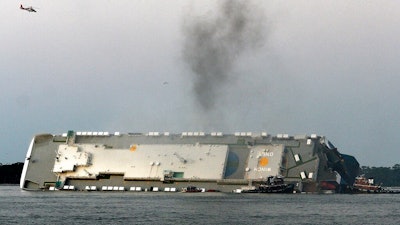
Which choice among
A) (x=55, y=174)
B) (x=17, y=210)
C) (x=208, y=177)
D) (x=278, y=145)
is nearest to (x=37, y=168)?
(x=55, y=174)

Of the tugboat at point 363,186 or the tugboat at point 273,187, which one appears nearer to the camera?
the tugboat at point 273,187

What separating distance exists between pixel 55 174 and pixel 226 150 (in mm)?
28171

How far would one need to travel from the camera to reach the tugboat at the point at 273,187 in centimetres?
10325

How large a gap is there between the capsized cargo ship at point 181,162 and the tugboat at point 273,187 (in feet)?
3.45

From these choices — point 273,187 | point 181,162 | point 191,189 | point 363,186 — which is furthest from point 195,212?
point 363,186

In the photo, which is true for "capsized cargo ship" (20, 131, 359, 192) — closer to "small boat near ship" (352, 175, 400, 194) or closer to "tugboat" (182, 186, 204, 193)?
"tugboat" (182, 186, 204, 193)

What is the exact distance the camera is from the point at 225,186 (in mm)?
107062

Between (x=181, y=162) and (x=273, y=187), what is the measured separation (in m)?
14.7

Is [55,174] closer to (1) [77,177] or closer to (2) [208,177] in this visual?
(1) [77,177]

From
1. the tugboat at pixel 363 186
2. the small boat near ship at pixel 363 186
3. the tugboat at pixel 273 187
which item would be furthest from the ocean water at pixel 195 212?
the tugboat at pixel 363 186

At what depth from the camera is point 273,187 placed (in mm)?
103312

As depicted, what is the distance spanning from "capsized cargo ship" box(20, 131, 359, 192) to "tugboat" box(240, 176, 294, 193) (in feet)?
3.45

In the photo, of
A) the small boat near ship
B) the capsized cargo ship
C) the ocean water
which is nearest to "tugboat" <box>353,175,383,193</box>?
the small boat near ship

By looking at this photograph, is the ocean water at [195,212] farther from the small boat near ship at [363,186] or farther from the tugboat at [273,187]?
the small boat near ship at [363,186]
